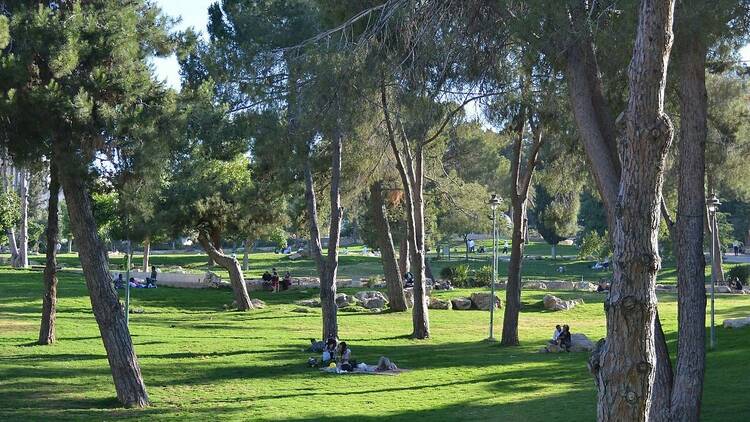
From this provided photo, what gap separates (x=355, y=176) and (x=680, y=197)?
16.6m

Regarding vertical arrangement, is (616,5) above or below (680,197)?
above

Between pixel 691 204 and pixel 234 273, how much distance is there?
22.5m

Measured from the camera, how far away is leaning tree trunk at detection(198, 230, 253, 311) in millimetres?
32531

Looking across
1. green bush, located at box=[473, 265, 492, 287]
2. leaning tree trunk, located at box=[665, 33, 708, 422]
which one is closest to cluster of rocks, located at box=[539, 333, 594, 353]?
leaning tree trunk, located at box=[665, 33, 708, 422]

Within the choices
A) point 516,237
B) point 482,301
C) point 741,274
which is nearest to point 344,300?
point 482,301

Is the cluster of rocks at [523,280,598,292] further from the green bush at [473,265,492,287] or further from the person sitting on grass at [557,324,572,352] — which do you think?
the person sitting on grass at [557,324,572,352]

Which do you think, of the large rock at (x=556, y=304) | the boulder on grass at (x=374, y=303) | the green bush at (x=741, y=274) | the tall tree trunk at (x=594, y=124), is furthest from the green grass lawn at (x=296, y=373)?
the green bush at (x=741, y=274)

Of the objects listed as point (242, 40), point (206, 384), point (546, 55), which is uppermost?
point (242, 40)

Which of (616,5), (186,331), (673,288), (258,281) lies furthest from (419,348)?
(673,288)

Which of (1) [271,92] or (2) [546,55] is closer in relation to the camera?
(2) [546,55]

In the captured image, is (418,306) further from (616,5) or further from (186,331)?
(616,5)

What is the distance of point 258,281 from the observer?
41.5 metres

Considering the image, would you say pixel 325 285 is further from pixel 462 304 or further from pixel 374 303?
pixel 462 304

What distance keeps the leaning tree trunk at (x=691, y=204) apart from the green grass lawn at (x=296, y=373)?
6.06 ft
